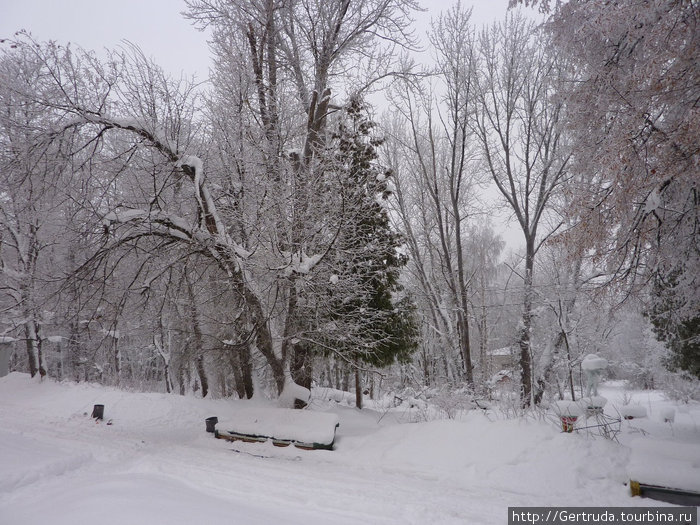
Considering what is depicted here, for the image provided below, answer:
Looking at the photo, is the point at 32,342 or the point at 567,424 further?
the point at 32,342

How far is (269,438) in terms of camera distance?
26.7ft

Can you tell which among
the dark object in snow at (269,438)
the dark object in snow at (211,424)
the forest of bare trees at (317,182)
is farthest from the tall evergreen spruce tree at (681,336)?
the dark object in snow at (211,424)

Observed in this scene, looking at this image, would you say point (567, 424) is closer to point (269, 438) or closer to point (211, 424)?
point (269, 438)

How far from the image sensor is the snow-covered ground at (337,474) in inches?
159

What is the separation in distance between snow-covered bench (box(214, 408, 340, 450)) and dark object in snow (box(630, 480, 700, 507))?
4.87 meters

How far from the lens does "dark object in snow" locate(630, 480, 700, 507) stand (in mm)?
4734

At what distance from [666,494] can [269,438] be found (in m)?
6.45

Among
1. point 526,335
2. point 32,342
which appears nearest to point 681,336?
point 526,335

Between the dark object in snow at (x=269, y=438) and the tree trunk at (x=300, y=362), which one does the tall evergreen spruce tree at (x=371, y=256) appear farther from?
the dark object in snow at (x=269, y=438)

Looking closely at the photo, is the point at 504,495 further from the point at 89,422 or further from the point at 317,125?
the point at 89,422

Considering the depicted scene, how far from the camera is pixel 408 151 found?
18.1 m

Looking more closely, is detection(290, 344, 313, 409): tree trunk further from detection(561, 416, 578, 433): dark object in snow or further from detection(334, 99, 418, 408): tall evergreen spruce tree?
detection(561, 416, 578, 433): dark object in snow

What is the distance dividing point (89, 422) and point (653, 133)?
13289 mm

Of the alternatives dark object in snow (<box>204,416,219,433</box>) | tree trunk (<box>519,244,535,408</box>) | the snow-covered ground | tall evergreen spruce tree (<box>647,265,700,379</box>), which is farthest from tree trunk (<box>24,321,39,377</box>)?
tall evergreen spruce tree (<box>647,265,700,379</box>)
